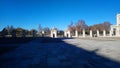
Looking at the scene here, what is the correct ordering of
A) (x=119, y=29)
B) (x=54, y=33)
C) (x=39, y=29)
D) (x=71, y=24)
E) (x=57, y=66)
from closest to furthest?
(x=57, y=66), (x=54, y=33), (x=119, y=29), (x=71, y=24), (x=39, y=29)

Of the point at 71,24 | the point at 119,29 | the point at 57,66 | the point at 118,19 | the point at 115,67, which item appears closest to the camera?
the point at 115,67

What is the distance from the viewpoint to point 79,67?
6992 millimetres

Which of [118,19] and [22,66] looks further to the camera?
[118,19]

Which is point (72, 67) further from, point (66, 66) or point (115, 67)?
point (115, 67)

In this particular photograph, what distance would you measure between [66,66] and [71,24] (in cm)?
8488

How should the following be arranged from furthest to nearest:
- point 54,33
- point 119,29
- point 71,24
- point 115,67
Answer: point 71,24 → point 119,29 → point 54,33 → point 115,67

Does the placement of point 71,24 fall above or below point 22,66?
above

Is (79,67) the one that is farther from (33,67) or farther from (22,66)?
(22,66)

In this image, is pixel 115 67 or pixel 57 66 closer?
pixel 115 67

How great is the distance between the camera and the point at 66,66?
285 inches

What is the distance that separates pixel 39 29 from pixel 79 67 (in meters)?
108

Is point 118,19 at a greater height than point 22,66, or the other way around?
point 118,19

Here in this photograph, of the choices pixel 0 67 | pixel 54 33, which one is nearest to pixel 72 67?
pixel 0 67

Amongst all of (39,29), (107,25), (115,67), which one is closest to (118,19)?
(107,25)
